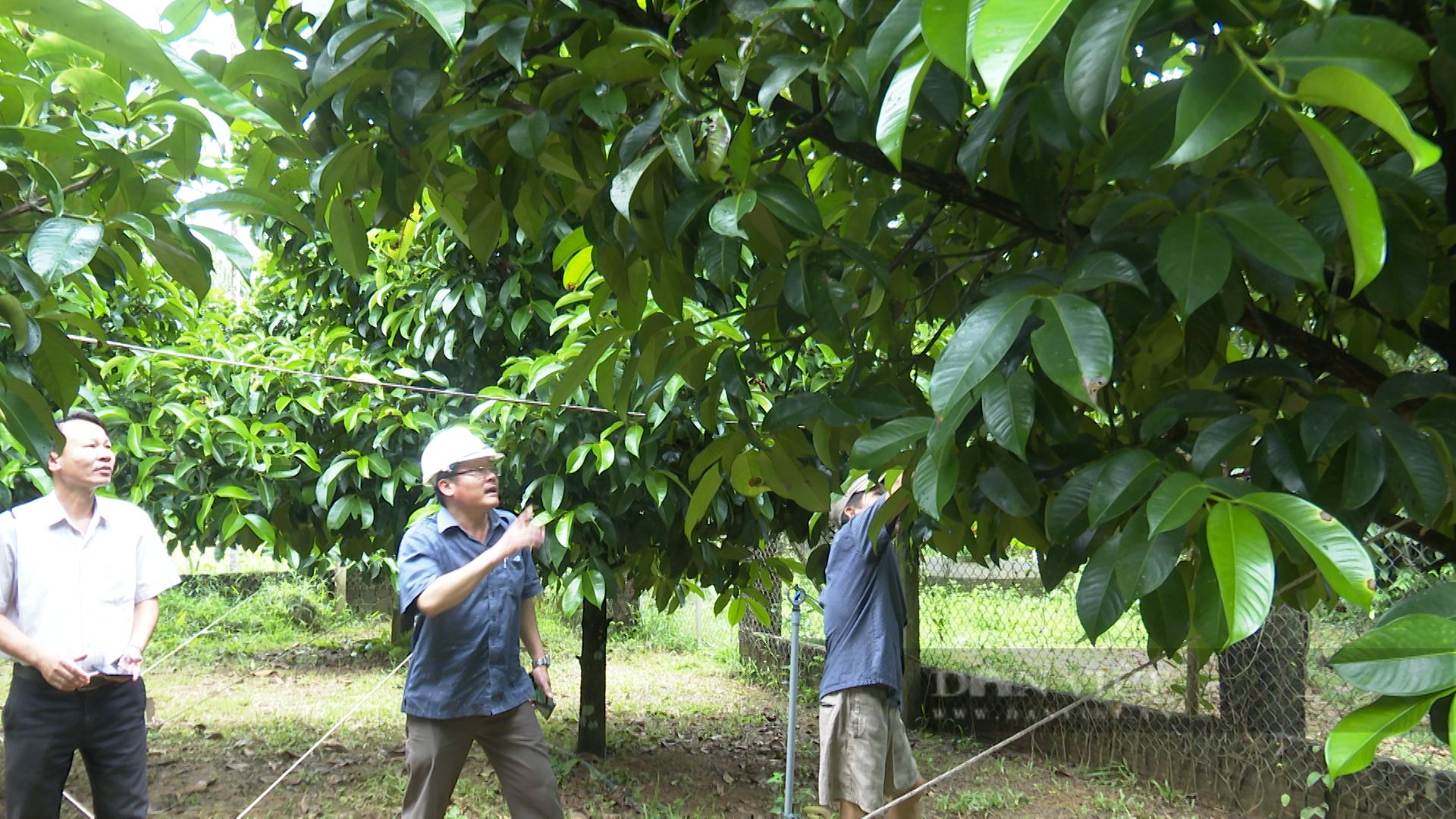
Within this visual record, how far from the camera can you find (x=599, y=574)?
395cm

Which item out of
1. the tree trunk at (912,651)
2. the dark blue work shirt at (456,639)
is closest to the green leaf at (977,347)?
the dark blue work shirt at (456,639)

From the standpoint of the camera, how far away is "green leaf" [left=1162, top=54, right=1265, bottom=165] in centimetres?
71

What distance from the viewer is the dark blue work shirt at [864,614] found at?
12.6 ft

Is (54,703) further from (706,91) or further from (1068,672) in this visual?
(1068,672)

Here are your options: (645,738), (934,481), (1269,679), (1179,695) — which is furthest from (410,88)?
(645,738)

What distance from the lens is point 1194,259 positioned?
89cm

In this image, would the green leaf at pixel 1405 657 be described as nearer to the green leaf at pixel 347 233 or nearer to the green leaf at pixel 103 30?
the green leaf at pixel 103 30

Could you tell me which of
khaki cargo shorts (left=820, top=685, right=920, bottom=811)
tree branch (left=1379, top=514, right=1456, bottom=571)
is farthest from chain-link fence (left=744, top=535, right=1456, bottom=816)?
tree branch (left=1379, top=514, right=1456, bottom=571)

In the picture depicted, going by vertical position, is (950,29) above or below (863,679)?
above

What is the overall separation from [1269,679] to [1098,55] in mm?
3949

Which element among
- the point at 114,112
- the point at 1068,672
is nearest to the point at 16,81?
the point at 114,112

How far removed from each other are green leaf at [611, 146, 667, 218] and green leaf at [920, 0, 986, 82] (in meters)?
0.46

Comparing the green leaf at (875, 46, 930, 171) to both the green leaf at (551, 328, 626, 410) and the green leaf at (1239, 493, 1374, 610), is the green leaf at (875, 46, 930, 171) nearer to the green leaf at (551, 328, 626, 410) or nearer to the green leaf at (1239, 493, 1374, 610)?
the green leaf at (1239, 493, 1374, 610)

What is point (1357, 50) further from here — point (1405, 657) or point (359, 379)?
point (359, 379)
